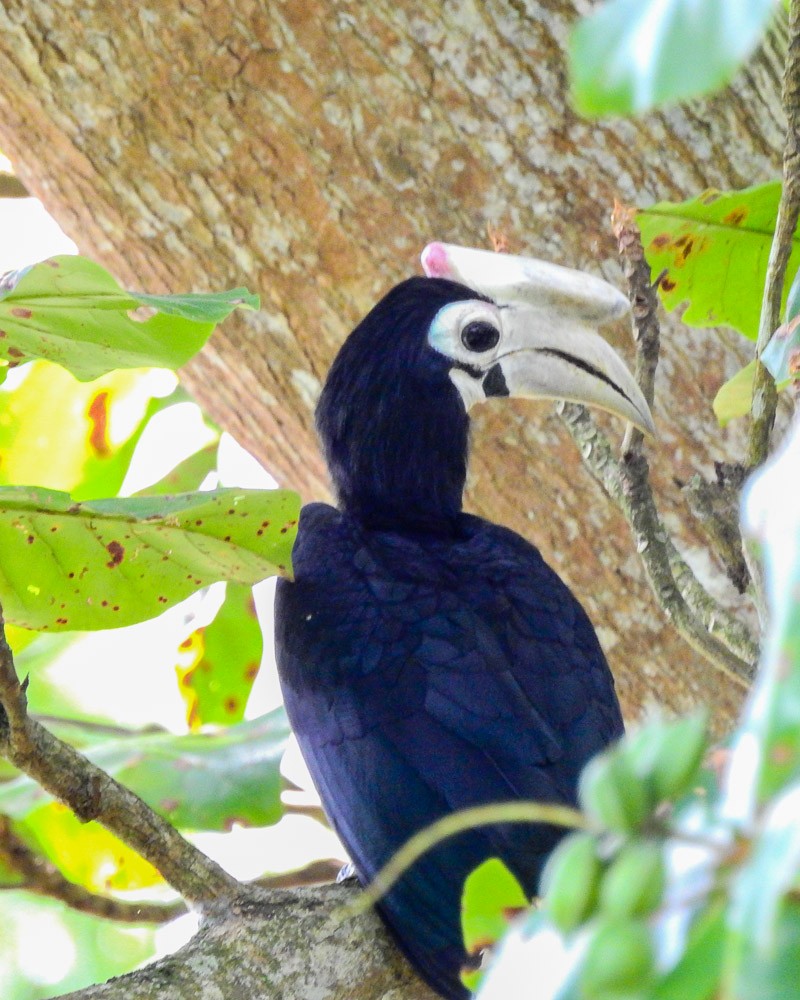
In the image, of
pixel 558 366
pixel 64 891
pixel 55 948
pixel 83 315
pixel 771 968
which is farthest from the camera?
pixel 55 948

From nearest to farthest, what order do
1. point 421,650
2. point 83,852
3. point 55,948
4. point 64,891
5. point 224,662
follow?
1. point 421,650
2. point 64,891
3. point 83,852
4. point 224,662
5. point 55,948

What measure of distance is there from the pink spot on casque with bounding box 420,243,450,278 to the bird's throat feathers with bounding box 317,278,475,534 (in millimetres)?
22

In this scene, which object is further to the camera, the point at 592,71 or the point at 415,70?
the point at 415,70

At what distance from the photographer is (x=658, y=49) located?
0.37 metres

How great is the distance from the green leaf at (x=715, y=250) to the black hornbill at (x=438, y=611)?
5.6 inches

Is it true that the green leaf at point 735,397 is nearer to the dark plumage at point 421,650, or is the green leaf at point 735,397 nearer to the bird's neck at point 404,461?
the dark plumage at point 421,650

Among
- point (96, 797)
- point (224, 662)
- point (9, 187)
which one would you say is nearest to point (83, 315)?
point (96, 797)

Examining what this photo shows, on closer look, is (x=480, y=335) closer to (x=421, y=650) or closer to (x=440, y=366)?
(x=440, y=366)

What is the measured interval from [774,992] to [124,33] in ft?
6.35

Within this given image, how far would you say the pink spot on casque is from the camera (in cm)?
181

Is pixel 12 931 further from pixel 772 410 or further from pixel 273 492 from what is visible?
pixel 772 410

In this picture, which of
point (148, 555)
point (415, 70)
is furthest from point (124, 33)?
point (148, 555)

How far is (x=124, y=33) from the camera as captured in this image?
6.52ft

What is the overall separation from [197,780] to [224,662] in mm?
398
